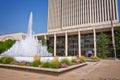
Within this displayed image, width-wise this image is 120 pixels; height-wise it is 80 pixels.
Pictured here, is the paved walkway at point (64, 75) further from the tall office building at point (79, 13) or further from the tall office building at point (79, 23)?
the tall office building at point (79, 13)

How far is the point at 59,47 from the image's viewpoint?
208ft

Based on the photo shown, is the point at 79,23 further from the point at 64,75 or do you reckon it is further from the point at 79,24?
the point at 64,75

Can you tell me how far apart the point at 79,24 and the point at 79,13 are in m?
7.34

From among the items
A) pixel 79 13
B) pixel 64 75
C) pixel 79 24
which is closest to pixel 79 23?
pixel 79 24

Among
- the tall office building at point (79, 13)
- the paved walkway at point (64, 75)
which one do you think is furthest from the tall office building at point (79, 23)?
the paved walkway at point (64, 75)

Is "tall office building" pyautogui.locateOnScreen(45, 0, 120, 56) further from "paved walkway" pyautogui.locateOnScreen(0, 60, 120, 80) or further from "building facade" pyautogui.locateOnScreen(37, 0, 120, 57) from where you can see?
"paved walkway" pyautogui.locateOnScreen(0, 60, 120, 80)

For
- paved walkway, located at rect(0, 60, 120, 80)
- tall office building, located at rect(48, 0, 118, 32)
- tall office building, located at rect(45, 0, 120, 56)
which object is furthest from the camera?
tall office building, located at rect(48, 0, 118, 32)

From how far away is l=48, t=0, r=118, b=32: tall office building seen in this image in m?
67.8

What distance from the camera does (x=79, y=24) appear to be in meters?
75.9

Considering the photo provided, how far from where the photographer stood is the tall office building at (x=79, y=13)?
6781cm

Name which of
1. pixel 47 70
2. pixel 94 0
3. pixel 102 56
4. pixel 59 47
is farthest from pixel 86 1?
pixel 47 70

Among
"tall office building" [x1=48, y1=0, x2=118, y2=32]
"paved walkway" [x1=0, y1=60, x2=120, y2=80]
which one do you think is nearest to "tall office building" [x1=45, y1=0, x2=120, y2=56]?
"tall office building" [x1=48, y1=0, x2=118, y2=32]

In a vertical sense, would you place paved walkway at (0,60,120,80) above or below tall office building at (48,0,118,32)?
below

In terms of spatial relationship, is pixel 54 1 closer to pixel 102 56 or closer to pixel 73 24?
pixel 73 24
